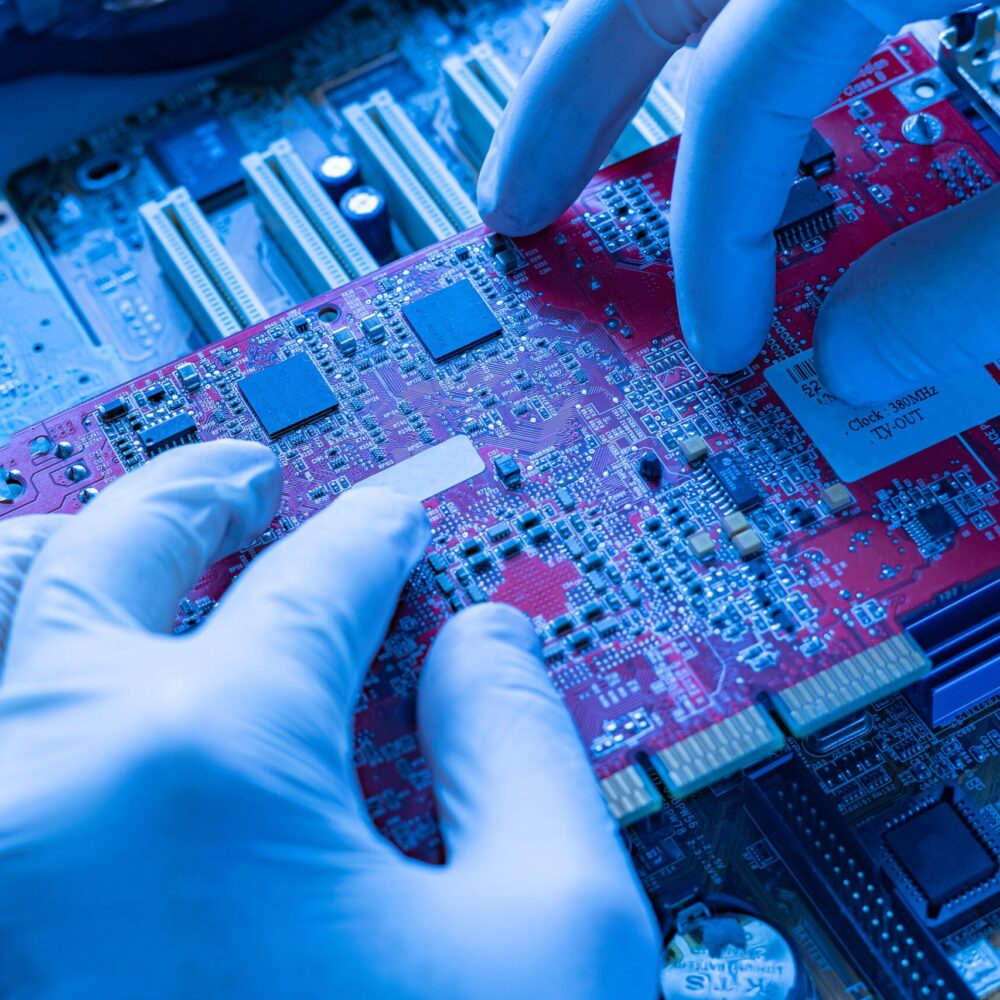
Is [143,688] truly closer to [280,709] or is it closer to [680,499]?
[280,709]

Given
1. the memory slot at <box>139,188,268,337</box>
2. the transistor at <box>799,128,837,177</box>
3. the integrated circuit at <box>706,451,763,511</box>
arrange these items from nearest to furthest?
the integrated circuit at <box>706,451,763,511</box> < the transistor at <box>799,128,837,177</box> < the memory slot at <box>139,188,268,337</box>

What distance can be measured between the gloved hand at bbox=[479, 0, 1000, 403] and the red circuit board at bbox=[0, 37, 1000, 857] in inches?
10.2

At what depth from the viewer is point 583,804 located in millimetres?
3570

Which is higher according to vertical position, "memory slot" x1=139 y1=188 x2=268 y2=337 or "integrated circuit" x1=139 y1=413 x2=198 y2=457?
"memory slot" x1=139 y1=188 x2=268 y2=337

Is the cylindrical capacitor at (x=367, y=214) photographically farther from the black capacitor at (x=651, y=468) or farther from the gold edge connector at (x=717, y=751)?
the gold edge connector at (x=717, y=751)

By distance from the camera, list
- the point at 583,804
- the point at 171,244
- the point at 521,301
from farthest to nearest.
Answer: the point at 171,244, the point at 521,301, the point at 583,804

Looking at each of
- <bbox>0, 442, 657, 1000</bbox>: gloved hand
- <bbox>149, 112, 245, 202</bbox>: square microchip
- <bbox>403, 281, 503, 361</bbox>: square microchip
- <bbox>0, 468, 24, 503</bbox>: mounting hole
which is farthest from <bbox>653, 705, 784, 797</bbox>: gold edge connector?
<bbox>149, 112, 245, 202</bbox>: square microchip

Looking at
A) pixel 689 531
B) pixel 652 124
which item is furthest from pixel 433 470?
pixel 652 124

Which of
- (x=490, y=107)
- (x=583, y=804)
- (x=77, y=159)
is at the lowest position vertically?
(x=583, y=804)

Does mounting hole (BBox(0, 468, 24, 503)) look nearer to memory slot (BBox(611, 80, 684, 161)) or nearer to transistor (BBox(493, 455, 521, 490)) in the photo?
transistor (BBox(493, 455, 521, 490))

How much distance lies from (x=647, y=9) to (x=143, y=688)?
114 inches

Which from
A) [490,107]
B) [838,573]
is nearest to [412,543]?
[838,573]

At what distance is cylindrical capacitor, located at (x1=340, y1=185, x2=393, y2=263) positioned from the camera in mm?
5562

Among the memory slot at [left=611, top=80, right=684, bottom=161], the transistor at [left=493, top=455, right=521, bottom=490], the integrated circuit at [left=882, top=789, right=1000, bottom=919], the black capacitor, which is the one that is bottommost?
the integrated circuit at [left=882, top=789, right=1000, bottom=919]
